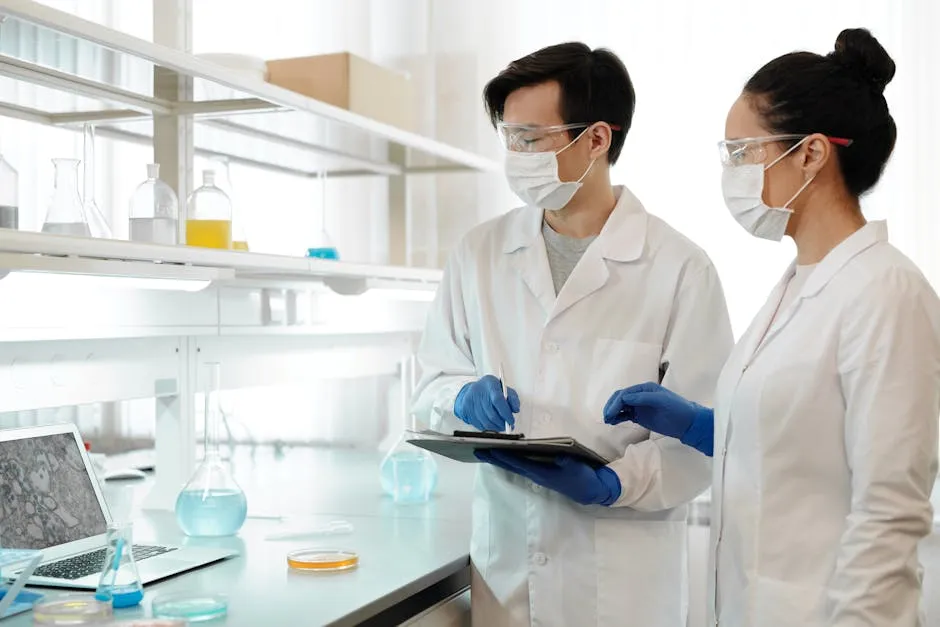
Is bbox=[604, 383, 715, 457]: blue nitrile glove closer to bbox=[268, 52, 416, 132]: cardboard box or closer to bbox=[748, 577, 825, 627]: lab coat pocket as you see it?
bbox=[748, 577, 825, 627]: lab coat pocket

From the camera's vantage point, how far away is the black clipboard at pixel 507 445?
1527 mm

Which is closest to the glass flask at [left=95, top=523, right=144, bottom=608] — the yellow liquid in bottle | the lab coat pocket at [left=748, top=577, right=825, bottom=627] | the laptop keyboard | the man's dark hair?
the laptop keyboard

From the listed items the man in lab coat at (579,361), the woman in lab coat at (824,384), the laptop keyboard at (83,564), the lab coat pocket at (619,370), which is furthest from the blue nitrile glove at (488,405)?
the laptop keyboard at (83,564)

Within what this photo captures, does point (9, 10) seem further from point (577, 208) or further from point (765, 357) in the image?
point (765, 357)

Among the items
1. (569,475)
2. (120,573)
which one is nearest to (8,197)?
(120,573)

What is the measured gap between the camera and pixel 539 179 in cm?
179

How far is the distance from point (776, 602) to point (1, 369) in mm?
1404

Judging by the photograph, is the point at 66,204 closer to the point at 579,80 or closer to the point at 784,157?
the point at 579,80

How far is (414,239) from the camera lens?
342 cm

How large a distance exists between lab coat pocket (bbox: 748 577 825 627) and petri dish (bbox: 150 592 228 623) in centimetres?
73

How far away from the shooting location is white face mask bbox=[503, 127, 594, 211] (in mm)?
Answer: 1783

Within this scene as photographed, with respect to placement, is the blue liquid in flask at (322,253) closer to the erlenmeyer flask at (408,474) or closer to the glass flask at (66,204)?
the erlenmeyer flask at (408,474)

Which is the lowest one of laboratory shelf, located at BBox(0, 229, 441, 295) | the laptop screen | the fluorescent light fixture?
the laptop screen

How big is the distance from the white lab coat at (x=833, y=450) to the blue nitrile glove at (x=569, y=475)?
8.9 inches
